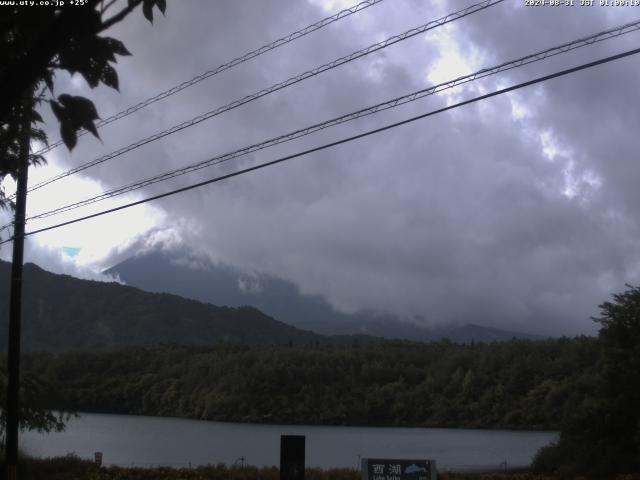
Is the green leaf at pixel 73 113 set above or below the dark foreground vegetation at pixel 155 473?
above

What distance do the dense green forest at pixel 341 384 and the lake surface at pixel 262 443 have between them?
2.61 metres

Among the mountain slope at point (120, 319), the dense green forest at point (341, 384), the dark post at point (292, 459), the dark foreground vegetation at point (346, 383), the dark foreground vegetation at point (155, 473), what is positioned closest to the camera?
the dark post at point (292, 459)

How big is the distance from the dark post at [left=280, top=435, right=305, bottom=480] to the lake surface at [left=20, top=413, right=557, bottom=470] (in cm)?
1987

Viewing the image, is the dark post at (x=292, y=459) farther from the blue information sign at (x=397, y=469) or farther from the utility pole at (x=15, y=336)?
the utility pole at (x=15, y=336)

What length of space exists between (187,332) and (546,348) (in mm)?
79010

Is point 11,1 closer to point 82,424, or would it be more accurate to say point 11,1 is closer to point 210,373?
point 82,424

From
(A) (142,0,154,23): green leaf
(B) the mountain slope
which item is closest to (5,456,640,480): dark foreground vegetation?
(A) (142,0,154,23): green leaf

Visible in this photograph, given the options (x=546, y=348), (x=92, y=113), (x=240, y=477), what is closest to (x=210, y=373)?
(x=546, y=348)

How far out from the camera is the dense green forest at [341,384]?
61.9 metres

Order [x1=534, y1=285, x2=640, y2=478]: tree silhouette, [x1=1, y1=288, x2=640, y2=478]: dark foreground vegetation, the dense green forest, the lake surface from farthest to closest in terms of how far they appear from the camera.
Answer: the dense green forest < [x1=1, y1=288, x2=640, y2=478]: dark foreground vegetation < the lake surface < [x1=534, y1=285, x2=640, y2=478]: tree silhouette

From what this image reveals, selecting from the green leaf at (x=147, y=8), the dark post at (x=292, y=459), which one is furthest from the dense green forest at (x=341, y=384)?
the green leaf at (x=147, y=8)

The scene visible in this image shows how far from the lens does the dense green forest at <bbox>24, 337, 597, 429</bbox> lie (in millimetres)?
61875

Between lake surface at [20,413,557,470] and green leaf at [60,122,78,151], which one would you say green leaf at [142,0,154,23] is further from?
lake surface at [20,413,557,470]

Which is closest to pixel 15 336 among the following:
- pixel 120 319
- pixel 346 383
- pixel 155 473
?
pixel 155 473
